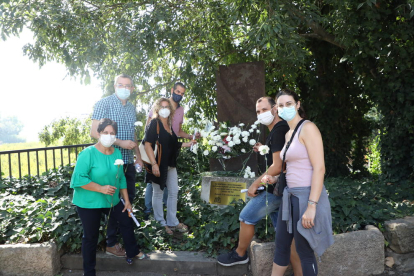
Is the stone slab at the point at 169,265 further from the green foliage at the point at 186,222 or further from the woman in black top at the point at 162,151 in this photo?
the woman in black top at the point at 162,151

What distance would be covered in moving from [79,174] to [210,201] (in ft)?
8.94

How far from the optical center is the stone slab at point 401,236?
405 centimetres

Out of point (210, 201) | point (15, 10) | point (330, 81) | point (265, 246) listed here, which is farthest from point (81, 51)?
point (330, 81)

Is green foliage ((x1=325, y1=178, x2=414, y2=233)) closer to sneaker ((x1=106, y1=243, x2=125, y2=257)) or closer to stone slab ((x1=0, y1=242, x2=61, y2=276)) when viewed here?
sneaker ((x1=106, y1=243, x2=125, y2=257))

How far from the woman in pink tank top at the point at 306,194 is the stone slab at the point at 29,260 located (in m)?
2.57

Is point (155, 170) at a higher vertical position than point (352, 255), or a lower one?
higher

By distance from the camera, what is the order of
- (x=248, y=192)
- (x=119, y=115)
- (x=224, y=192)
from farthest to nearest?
1. (x=224, y=192)
2. (x=119, y=115)
3. (x=248, y=192)

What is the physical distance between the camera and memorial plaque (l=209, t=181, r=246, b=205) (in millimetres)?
5527

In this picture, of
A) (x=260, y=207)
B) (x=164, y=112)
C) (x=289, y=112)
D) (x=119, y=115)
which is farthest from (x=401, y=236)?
(x=119, y=115)

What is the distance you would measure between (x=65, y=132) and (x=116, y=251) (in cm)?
1265

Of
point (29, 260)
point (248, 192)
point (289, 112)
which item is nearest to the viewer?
point (289, 112)

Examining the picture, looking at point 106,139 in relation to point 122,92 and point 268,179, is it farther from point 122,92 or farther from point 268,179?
point 268,179

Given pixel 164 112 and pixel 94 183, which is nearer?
pixel 94 183

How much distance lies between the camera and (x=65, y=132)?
1555 cm
